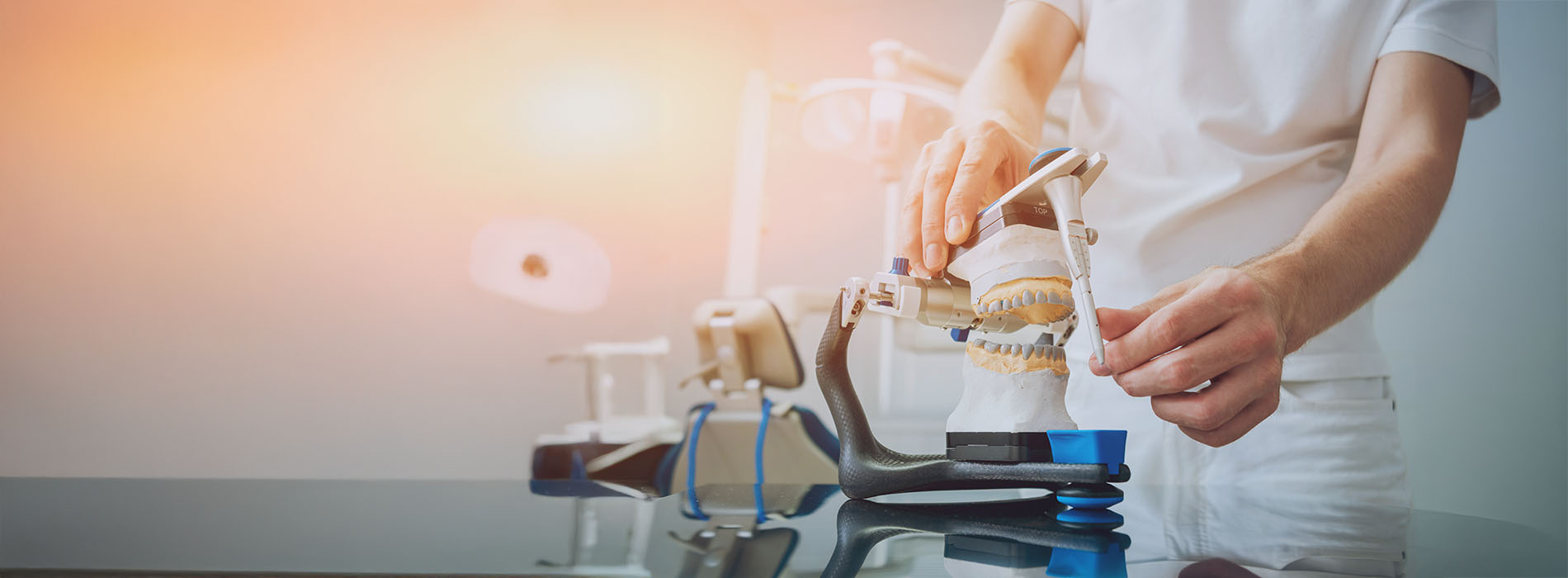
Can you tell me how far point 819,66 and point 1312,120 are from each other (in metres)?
1.94

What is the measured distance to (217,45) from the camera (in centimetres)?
209

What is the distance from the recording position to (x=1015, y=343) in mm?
604

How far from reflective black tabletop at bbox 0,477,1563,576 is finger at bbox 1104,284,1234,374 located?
12 cm

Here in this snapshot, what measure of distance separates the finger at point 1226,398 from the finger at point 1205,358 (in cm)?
1

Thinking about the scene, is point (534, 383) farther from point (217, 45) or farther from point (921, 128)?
point (921, 128)

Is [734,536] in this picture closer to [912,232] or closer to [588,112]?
[912,232]

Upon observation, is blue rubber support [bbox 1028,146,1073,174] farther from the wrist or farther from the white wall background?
the white wall background

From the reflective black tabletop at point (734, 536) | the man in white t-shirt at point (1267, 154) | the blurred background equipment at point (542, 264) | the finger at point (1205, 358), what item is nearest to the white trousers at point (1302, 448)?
the man in white t-shirt at point (1267, 154)

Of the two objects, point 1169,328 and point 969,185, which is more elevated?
point 969,185

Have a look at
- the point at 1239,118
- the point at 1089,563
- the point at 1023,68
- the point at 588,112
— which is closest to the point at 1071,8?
the point at 1023,68

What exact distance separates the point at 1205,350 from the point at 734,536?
0.36 meters

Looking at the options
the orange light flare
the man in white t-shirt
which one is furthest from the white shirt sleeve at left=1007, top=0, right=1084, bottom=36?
the orange light flare

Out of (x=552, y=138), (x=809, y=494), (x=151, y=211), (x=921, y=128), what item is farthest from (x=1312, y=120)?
(x=151, y=211)

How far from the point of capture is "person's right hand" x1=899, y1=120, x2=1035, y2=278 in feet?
2.02
